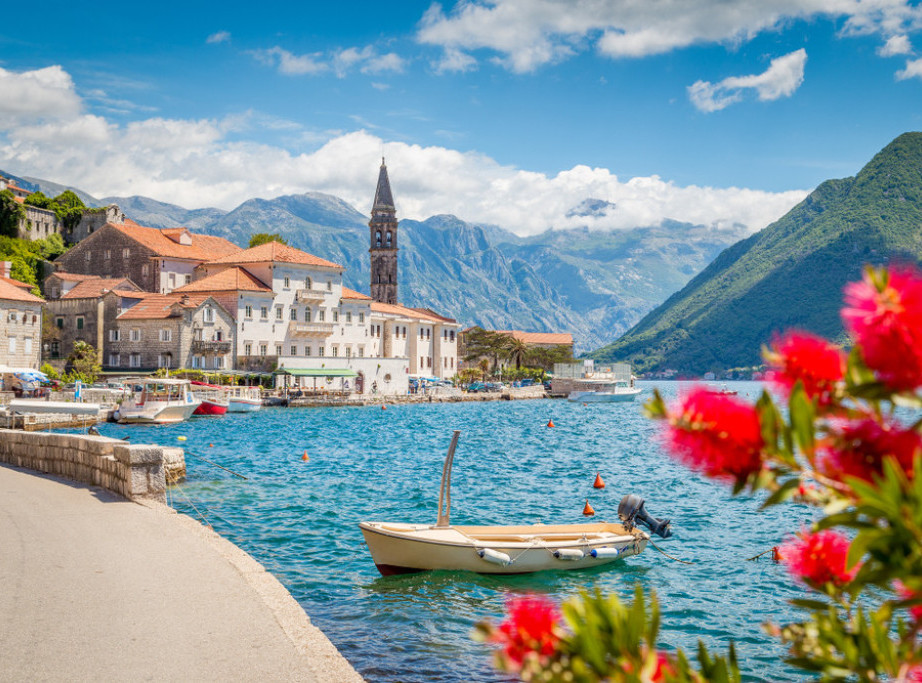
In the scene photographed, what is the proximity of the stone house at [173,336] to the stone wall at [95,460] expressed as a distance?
5353cm

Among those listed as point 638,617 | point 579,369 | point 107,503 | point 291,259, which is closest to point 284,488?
point 107,503

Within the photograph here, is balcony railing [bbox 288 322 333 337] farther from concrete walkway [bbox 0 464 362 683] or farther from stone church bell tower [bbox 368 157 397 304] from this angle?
concrete walkway [bbox 0 464 362 683]

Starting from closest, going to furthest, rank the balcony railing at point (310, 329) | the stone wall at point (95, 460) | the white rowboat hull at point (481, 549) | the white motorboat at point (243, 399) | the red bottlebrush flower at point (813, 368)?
the red bottlebrush flower at point (813, 368) → the stone wall at point (95, 460) → the white rowboat hull at point (481, 549) → the white motorboat at point (243, 399) → the balcony railing at point (310, 329)

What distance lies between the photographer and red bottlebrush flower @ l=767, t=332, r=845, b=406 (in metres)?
2.17

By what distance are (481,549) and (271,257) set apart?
2784 inches

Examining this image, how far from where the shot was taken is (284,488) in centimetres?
2639

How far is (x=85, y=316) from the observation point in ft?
246

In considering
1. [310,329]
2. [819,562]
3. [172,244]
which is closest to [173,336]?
[310,329]

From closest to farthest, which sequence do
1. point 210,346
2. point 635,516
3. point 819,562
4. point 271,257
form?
point 819,562, point 635,516, point 210,346, point 271,257

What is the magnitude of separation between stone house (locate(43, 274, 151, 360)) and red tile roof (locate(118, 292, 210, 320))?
125 centimetres

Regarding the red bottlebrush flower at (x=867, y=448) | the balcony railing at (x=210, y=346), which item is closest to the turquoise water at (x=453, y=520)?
the red bottlebrush flower at (x=867, y=448)

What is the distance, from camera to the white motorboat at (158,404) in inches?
2047

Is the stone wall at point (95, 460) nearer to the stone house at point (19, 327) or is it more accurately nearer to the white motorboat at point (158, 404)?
the white motorboat at point (158, 404)

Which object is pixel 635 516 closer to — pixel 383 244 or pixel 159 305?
pixel 159 305
